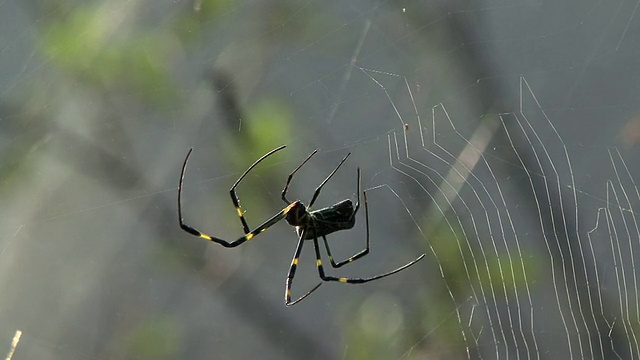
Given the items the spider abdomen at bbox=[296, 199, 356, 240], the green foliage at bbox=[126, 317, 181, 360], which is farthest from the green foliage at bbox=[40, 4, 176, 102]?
the green foliage at bbox=[126, 317, 181, 360]

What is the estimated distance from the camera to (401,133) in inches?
163

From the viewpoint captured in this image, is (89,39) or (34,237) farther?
(34,237)

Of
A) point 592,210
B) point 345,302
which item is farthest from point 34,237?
point 592,210

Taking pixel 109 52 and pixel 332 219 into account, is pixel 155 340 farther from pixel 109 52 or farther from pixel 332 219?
pixel 332 219

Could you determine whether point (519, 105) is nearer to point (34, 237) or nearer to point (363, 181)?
point (363, 181)

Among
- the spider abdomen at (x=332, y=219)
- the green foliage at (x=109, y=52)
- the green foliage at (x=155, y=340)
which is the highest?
the green foliage at (x=109, y=52)

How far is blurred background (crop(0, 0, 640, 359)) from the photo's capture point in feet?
12.8

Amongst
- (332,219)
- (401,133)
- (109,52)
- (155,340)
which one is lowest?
(155,340)

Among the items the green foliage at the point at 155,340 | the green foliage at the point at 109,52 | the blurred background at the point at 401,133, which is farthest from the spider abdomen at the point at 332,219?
the green foliage at the point at 155,340

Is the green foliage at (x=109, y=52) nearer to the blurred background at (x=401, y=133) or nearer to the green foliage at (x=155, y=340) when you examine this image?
the blurred background at (x=401, y=133)

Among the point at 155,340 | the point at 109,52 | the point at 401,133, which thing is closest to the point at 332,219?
the point at 401,133

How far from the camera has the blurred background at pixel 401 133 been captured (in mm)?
3887

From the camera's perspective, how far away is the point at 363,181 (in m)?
4.30

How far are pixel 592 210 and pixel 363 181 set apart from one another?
4.05ft
